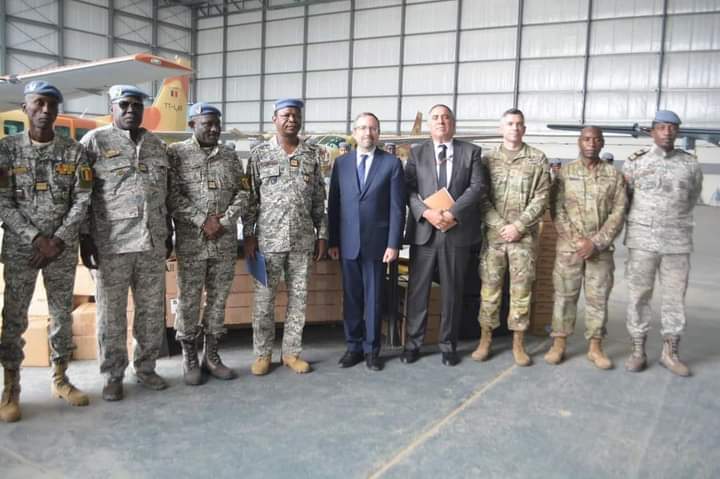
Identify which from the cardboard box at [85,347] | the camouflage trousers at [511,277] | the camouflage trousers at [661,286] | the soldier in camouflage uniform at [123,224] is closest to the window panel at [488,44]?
the camouflage trousers at [661,286]

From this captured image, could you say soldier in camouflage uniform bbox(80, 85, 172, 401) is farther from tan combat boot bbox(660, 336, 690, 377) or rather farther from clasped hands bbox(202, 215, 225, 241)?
tan combat boot bbox(660, 336, 690, 377)

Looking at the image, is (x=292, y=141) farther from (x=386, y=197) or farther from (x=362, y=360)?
(x=362, y=360)

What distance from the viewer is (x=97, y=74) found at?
26.7 feet

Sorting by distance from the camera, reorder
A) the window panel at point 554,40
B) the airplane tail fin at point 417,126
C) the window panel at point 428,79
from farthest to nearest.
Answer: the window panel at point 428,79 < the airplane tail fin at point 417,126 < the window panel at point 554,40

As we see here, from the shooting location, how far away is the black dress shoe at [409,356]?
3799 mm

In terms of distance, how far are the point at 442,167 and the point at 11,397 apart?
276 cm

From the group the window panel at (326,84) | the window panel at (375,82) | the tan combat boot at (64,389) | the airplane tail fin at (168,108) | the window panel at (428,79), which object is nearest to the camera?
the tan combat boot at (64,389)

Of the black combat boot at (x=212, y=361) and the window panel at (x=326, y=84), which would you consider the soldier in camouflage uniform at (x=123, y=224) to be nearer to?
the black combat boot at (x=212, y=361)

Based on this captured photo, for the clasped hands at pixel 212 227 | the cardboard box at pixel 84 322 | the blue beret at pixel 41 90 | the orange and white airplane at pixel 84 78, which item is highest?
the orange and white airplane at pixel 84 78

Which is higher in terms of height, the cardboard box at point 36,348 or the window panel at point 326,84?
the window panel at point 326,84

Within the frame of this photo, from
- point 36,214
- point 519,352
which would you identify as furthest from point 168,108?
point 519,352

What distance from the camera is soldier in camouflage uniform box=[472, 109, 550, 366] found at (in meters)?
3.73

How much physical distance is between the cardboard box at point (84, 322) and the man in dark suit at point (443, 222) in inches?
82.1

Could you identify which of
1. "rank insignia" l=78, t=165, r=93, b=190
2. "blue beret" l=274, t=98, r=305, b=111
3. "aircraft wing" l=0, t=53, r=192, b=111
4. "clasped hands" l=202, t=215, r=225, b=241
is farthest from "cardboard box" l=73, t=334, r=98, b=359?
"aircraft wing" l=0, t=53, r=192, b=111
